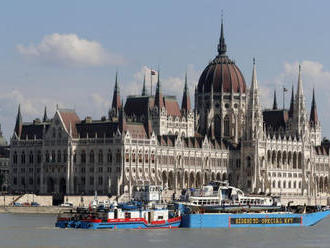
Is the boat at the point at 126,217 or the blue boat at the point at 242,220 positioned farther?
the blue boat at the point at 242,220

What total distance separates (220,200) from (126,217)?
1489cm

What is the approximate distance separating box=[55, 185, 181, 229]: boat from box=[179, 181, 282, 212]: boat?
3.55 metres

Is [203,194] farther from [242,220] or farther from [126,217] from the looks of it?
[126,217]

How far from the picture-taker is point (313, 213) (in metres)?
160

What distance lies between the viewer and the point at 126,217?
467 feet

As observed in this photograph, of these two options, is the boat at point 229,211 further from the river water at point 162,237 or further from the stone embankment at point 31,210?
the stone embankment at point 31,210

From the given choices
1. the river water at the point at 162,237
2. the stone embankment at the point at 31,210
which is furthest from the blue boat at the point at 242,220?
the stone embankment at the point at 31,210

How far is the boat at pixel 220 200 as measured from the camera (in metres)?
150

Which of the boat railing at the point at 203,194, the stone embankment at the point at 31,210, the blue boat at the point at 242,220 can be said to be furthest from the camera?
the stone embankment at the point at 31,210

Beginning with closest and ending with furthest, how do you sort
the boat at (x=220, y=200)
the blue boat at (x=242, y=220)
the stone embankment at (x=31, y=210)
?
the blue boat at (x=242, y=220) → the boat at (x=220, y=200) → the stone embankment at (x=31, y=210)

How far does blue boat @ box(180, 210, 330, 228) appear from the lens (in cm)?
14612

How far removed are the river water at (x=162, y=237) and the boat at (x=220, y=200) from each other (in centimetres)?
524

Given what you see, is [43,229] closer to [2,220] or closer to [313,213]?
[2,220]

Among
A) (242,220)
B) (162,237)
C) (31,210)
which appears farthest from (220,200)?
(31,210)
